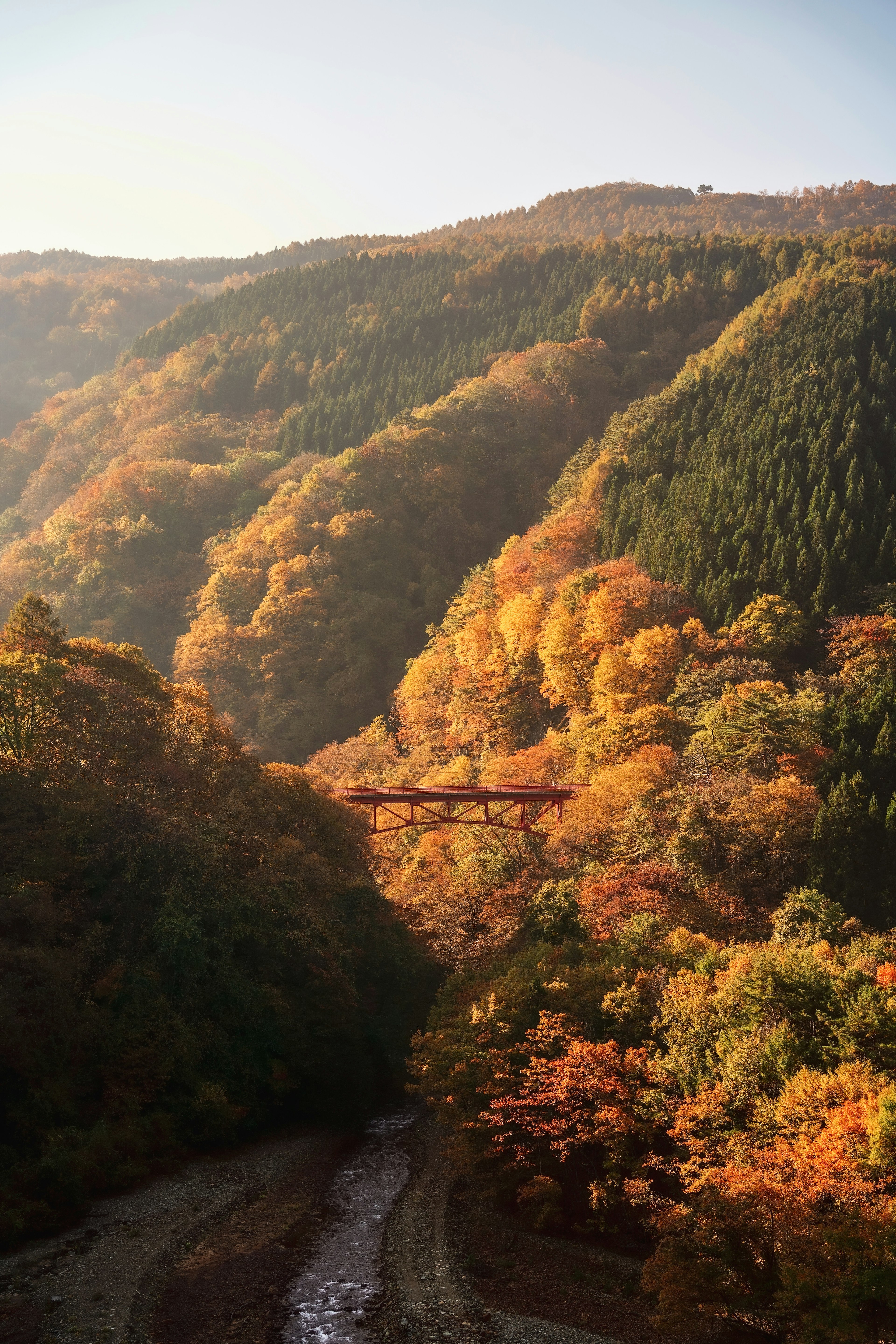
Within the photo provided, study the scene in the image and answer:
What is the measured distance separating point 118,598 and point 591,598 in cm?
6514

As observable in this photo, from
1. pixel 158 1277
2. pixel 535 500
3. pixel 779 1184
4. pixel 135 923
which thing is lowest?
pixel 158 1277

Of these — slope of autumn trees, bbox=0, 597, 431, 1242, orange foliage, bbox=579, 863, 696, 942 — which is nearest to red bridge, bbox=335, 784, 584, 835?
slope of autumn trees, bbox=0, 597, 431, 1242

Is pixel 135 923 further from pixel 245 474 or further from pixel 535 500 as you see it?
pixel 245 474

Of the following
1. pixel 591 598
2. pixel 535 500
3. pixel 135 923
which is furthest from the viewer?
pixel 535 500

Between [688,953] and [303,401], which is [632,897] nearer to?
[688,953]

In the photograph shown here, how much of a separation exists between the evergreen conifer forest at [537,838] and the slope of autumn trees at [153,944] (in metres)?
0.17

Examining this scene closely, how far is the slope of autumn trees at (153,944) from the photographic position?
3262 cm

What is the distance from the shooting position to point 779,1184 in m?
25.9

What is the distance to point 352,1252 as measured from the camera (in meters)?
31.7

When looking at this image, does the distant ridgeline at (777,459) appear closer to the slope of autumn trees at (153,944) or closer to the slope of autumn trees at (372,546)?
the slope of autumn trees at (372,546)

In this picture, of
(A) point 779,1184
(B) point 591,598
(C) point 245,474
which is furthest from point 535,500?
(A) point 779,1184

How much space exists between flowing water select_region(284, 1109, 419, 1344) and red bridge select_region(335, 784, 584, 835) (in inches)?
672

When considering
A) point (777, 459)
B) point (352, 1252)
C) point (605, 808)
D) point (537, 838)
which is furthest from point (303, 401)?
point (352, 1252)

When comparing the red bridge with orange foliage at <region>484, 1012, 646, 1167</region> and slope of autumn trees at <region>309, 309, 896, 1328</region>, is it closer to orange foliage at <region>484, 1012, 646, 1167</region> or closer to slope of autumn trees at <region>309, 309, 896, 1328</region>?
slope of autumn trees at <region>309, 309, 896, 1328</region>
